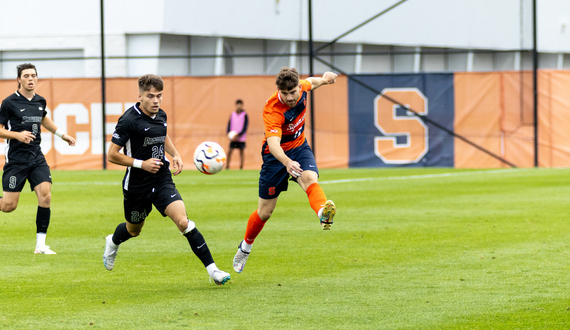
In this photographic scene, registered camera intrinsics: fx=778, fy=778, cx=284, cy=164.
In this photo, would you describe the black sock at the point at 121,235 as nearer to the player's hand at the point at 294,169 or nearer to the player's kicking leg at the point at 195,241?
the player's kicking leg at the point at 195,241

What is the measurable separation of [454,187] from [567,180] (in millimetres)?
3150

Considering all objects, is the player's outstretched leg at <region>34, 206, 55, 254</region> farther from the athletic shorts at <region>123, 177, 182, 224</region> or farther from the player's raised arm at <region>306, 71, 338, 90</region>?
the player's raised arm at <region>306, 71, 338, 90</region>

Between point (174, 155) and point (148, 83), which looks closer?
point (148, 83)

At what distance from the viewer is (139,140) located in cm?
705

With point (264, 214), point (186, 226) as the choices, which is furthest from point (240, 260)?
point (186, 226)

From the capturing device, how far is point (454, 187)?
1669 cm

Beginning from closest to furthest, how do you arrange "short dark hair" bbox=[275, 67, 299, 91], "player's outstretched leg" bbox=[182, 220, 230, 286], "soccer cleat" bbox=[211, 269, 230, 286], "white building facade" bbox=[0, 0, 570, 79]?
1. "soccer cleat" bbox=[211, 269, 230, 286]
2. "player's outstretched leg" bbox=[182, 220, 230, 286]
3. "short dark hair" bbox=[275, 67, 299, 91]
4. "white building facade" bbox=[0, 0, 570, 79]

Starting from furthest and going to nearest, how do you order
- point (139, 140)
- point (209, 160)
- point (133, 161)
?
point (209, 160)
point (139, 140)
point (133, 161)

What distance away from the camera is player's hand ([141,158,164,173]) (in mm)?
6816

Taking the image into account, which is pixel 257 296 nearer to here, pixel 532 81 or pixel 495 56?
pixel 532 81

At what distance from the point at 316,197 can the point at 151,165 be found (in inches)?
59.8

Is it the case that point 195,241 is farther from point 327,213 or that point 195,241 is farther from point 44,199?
point 44,199

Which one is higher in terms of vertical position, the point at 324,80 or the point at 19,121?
the point at 324,80

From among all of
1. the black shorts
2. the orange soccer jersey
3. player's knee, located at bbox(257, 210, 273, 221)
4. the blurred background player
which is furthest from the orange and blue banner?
player's knee, located at bbox(257, 210, 273, 221)
